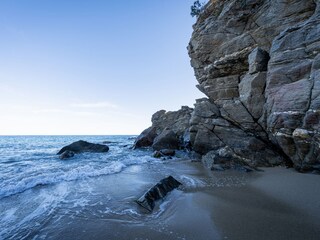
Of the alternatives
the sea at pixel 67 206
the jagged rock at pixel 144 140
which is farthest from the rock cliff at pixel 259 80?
the jagged rock at pixel 144 140

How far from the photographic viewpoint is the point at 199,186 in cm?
904

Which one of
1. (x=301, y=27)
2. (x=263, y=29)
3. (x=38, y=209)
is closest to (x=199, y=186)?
(x=38, y=209)

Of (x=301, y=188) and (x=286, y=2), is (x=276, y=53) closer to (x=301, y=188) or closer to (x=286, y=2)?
(x=286, y=2)

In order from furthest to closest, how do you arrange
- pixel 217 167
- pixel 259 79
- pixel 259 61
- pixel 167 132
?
pixel 167 132 → pixel 259 61 → pixel 259 79 → pixel 217 167

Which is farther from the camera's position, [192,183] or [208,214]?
[192,183]

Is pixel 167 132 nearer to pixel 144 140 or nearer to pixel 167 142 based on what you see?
pixel 167 142

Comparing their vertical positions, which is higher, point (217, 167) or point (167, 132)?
point (167, 132)

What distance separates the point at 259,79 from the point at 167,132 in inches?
675

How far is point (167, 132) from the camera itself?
1112 inches

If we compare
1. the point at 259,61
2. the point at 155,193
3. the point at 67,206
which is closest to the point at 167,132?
the point at 259,61

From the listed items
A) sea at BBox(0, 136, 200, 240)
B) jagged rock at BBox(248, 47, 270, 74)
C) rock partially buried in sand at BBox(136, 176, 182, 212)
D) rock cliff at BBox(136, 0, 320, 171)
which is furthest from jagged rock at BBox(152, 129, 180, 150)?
rock partially buried in sand at BBox(136, 176, 182, 212)

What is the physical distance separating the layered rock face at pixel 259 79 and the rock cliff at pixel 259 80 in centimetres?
4

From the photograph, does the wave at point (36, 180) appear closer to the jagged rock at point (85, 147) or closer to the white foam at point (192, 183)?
the white foam at point (192, 183)

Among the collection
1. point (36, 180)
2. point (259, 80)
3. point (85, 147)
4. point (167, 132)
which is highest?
point (259, 80)
